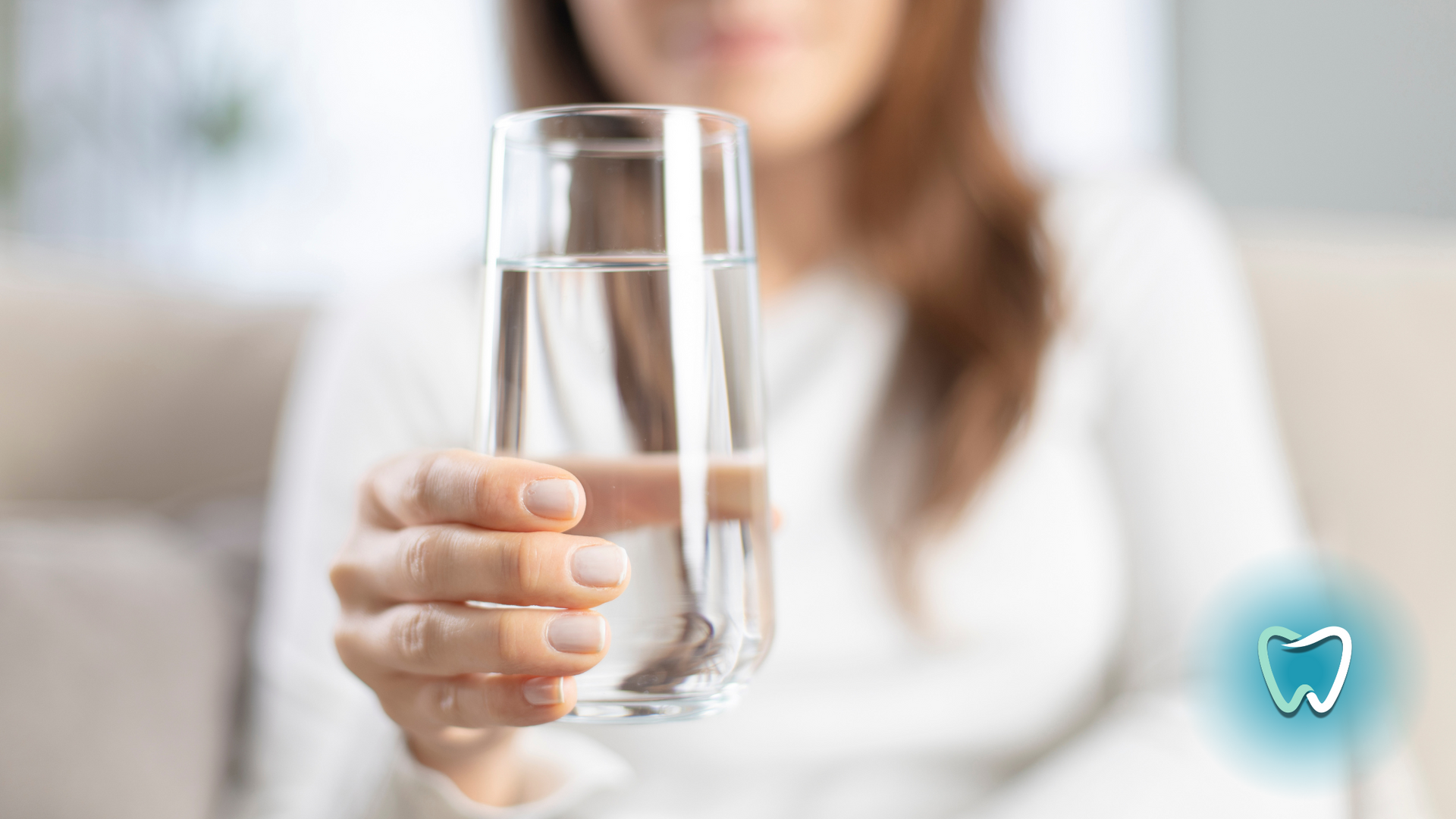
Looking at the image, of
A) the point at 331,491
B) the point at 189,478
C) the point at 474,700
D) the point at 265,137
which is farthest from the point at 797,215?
the point at 265,137

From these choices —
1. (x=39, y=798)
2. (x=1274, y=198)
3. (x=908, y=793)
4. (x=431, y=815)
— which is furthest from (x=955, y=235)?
(x=1274, y=198)

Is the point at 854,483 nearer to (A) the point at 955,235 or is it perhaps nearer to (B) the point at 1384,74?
(A) the point at 955,235

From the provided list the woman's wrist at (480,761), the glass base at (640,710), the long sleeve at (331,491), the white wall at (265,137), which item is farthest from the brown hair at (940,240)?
the white wall at (265,137)

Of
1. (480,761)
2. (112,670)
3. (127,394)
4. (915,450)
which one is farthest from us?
(127,394)

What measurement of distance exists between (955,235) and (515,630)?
32.1 inches

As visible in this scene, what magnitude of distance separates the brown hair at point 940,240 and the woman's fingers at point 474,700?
57 centimetres

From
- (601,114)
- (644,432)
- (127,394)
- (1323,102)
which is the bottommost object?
(644,432)

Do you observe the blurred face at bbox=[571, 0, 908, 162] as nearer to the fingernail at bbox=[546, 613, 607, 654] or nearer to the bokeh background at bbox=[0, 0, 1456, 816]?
the bokeh background at bbox=[0, 0, 1456, 816]

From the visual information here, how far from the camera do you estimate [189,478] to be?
1134 millimetres

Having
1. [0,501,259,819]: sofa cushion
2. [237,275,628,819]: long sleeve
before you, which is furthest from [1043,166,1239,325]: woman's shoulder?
[0,501,259,819]: sofa cushion

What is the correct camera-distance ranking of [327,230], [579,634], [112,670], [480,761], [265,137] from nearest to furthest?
[579,634] < [480,761] < [112,670] < [265,137] < [327,230]

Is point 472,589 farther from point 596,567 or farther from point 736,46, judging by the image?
point 736,46

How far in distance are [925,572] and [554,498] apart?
64 centimetres

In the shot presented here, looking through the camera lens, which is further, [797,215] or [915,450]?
[797,215]
